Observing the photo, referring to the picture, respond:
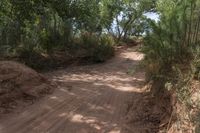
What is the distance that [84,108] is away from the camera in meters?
8.29

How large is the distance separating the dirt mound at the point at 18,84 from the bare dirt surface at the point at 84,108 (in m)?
0.37

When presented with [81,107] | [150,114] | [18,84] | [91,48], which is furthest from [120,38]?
[150,114]

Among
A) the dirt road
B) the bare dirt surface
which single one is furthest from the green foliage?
the dirt road

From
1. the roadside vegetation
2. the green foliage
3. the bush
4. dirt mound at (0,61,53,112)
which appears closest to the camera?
the roadside vegetation

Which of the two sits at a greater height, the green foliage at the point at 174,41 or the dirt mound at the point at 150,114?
the green foliage at the point at 174,41

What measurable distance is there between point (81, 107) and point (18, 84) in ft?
6.41

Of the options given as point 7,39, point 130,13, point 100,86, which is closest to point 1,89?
point 100,86

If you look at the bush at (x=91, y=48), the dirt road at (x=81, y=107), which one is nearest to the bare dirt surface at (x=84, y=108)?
the dirt road at (x=81, y=107)

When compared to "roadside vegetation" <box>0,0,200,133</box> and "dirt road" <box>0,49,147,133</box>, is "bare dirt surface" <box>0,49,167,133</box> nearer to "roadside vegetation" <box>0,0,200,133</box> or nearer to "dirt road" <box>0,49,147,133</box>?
"dirt road" <box>0,49,147,133</box>

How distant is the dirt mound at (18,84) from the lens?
863 cm

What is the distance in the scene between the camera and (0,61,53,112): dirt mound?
8.63m

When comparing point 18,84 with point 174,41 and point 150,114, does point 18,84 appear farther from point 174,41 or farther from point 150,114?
point 174,41

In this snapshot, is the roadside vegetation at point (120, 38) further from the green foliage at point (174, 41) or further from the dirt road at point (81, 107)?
the dirt road at point (81, 107)

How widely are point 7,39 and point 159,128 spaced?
884cm
